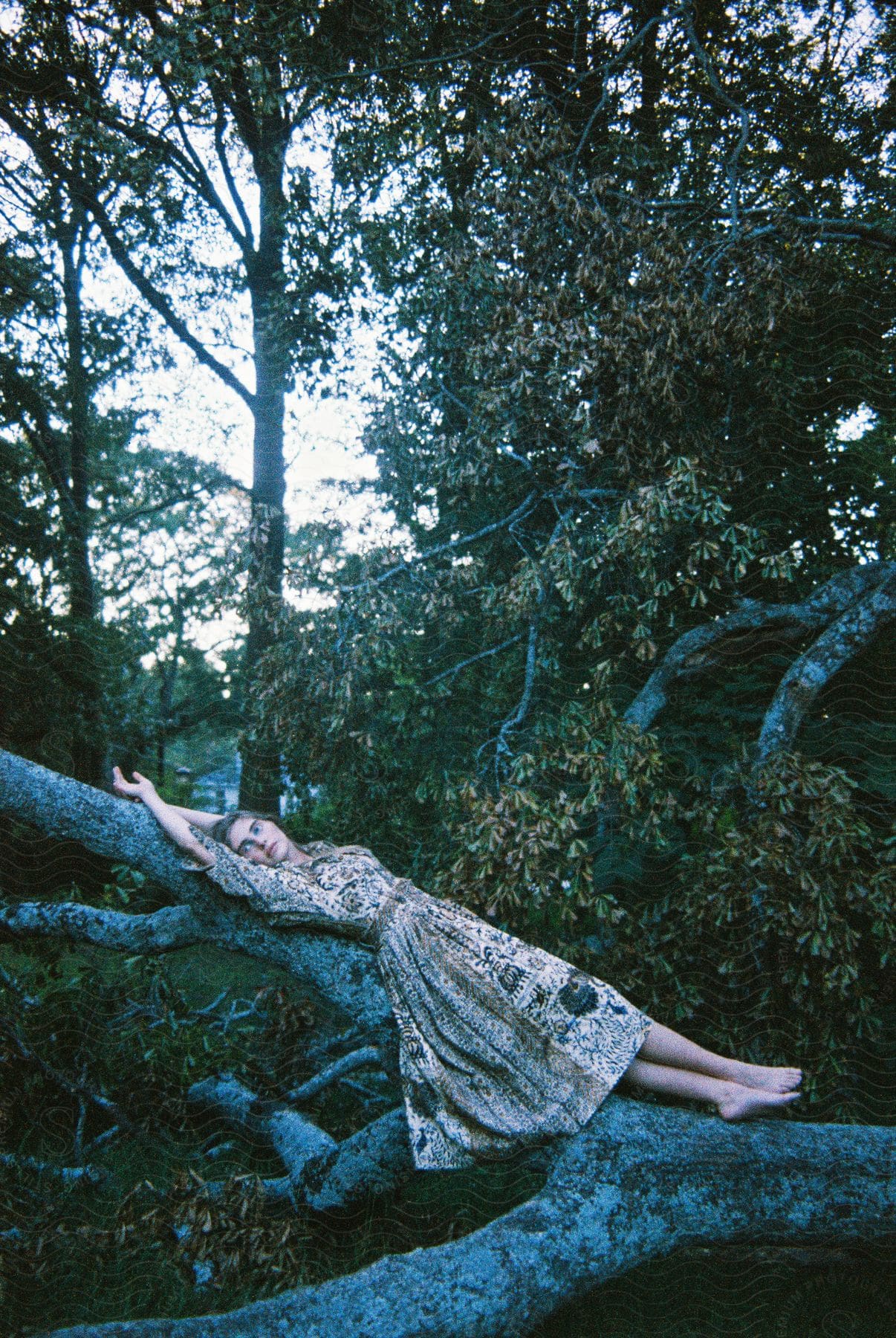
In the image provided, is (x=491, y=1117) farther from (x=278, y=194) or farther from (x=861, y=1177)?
(x=278, y=194)

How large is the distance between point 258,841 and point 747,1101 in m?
1.28

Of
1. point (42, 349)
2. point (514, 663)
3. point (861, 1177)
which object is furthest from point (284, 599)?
point (861, 1177)

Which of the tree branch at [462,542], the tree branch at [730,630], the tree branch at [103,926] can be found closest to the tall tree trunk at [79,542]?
the tree branch at [103,926]

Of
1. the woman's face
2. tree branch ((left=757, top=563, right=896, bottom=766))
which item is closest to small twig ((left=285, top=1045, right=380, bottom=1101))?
the woman's face

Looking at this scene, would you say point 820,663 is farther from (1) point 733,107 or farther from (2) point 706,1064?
(1) point 733,107

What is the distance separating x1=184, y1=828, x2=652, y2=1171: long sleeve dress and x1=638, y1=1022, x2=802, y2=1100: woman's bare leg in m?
0.05

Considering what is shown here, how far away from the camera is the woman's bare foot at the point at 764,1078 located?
2.04 metres

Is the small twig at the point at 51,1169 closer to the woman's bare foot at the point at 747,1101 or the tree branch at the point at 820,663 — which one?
the woman's bare foot at the point at 747,1101

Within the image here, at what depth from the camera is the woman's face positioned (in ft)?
7.23

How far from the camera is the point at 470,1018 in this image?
2.08 meters

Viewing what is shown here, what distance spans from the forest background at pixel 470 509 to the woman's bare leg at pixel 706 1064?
0.79m

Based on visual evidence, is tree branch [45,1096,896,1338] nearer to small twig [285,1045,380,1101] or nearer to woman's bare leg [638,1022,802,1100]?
woman's bare leg [638,1022,802,1100]

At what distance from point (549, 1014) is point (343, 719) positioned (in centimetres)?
158

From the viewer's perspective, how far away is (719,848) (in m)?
3.01
